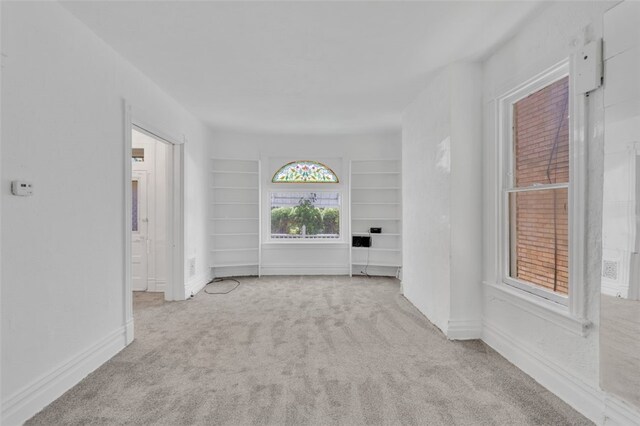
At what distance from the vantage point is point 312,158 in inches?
238

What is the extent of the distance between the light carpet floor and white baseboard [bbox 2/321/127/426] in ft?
0.19

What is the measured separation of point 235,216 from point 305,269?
5.34 feet

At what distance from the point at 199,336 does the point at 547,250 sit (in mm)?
3058

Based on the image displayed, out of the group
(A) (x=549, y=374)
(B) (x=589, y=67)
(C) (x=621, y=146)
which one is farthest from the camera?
(A) (x=549, y=374)

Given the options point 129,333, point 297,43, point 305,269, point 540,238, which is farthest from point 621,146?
point 305,269

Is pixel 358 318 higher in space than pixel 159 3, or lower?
lower

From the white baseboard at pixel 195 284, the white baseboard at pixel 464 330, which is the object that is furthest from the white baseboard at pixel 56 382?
the white baseboard at pixel 464 330

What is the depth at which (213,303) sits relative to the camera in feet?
13.8

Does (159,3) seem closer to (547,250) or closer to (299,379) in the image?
(299,379)

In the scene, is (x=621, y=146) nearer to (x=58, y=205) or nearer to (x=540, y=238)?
(x=540, y=238)

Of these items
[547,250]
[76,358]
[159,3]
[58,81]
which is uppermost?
[159,3]

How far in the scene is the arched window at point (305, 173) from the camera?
6.09 meters

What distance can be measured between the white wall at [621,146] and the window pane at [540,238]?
0.43 metres

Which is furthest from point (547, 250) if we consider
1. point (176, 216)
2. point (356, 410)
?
point (176, 216)
